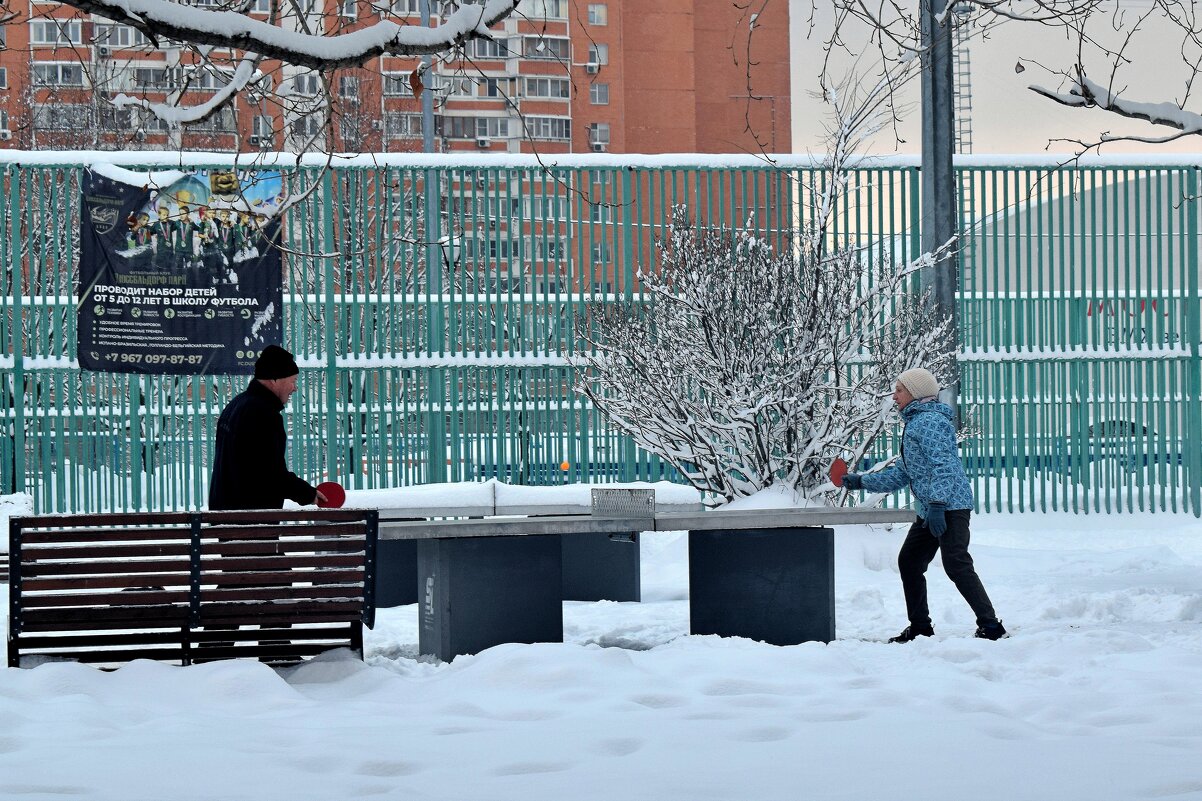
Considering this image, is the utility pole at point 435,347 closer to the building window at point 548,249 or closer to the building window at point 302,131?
the building window at point 548,249

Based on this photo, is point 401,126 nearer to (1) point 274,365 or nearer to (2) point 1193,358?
(2) point 1193,358

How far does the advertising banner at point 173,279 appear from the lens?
13125mm

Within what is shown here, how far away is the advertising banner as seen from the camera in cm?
1312

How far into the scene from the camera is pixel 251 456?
7793 mm

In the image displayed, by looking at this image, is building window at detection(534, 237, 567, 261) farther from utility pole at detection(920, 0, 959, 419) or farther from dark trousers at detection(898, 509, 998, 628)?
dark trousers at detection(898, 509, 998, 628)

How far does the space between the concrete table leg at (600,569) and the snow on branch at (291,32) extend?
5179mm

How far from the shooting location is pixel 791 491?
11039mm

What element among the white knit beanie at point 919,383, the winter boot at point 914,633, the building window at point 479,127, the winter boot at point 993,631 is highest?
the building window at point 479,127

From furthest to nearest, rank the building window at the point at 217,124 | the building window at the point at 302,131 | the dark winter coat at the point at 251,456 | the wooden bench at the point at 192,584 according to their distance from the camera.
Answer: the dark winter coat at the point at 251,456 → the building window at the point at 302,131 → the building window at the point at 217,124 → the wooden bench at the point at 192,584

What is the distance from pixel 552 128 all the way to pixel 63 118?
34.3m

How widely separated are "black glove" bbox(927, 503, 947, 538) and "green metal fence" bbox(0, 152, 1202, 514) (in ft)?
15.9

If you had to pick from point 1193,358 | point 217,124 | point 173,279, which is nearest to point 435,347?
point 173,279

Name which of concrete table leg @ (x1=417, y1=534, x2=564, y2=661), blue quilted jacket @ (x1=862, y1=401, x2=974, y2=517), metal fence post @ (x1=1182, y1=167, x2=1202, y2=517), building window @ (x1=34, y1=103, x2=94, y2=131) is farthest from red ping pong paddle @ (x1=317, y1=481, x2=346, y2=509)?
building window @ (x1=34, y1=103, x2=94, y2=131)

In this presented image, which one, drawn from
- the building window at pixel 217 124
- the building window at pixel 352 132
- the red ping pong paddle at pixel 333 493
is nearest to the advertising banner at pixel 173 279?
the building window at pixel 217 124
